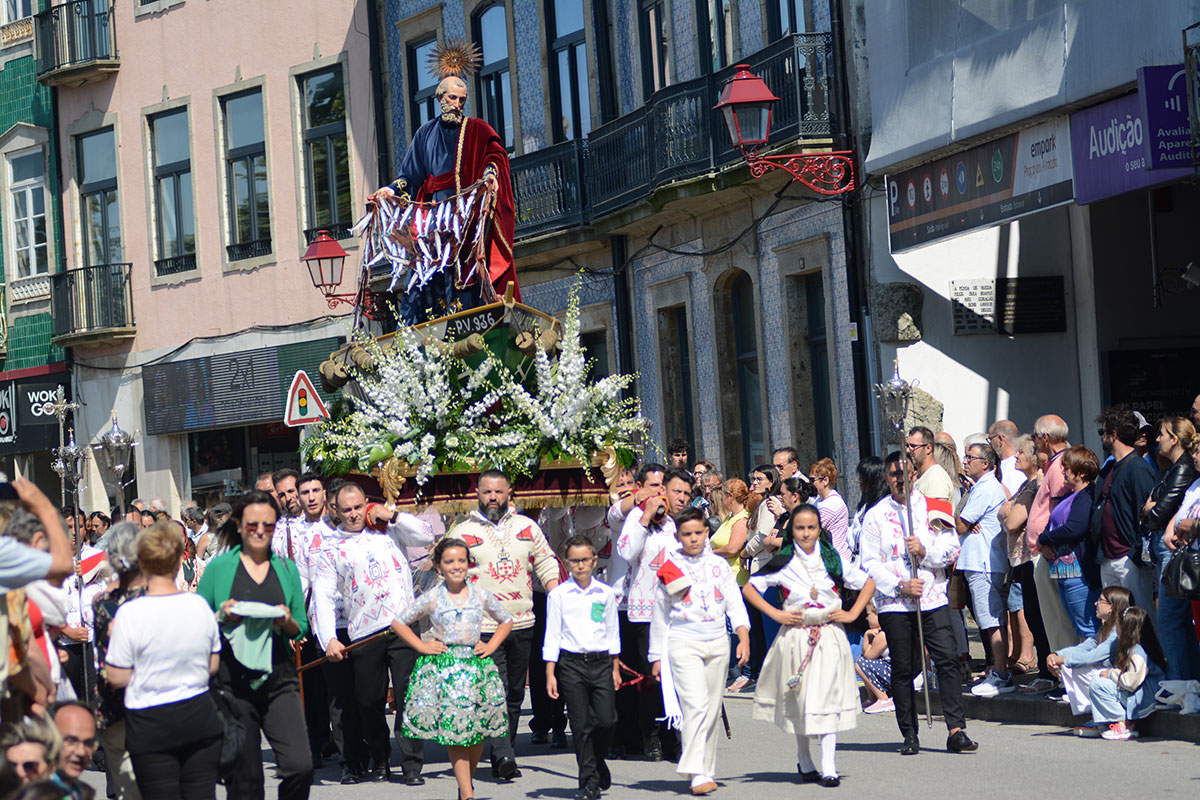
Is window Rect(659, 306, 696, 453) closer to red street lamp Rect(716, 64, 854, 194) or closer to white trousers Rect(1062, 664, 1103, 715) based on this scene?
red street lamp Rect(716, 64, 854, 194)

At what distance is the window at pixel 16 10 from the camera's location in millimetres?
32000

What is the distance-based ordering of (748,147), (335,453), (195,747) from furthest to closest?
(748,147) → (335,453) → (195,747)

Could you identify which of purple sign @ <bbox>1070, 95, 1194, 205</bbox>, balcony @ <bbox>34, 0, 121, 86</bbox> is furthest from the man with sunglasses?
balcony @ <bbox>34, 0, 121, 86</bbox>

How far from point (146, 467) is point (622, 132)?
38.7 ft

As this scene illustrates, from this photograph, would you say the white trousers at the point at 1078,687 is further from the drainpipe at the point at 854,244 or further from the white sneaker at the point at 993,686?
the drainpipe at the point at 854,244

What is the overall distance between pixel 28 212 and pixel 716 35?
15.3 metres

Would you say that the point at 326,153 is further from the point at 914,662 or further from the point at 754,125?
the point at 914,662

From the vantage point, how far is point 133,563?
29.2ft

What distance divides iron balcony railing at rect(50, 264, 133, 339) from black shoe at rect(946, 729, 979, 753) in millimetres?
21078

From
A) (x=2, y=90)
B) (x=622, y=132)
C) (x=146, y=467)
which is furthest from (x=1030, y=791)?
(x=2, y=90)

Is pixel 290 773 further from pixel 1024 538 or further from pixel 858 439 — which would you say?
pixel 858 439

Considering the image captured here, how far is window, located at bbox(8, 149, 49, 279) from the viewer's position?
32312mm

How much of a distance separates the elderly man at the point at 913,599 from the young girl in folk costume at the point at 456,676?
236 cm

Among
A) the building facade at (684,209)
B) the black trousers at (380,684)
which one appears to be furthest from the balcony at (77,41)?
the black trousers at (380,684)
